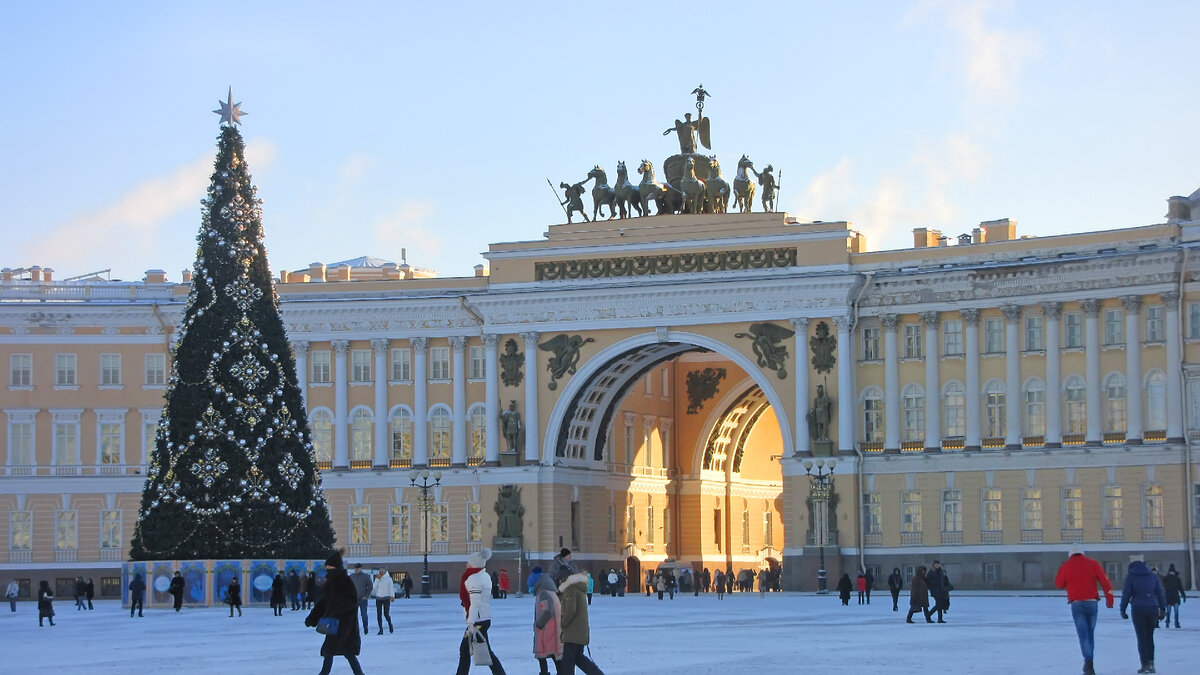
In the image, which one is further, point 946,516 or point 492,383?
point 492,383

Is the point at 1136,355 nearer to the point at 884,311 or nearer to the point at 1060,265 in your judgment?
the point at 1060,265

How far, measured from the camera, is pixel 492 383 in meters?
78.1

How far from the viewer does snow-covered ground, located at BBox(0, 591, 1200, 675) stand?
28.7 meters

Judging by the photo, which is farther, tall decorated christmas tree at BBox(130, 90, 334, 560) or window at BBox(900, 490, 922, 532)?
window at BBox(900, 490, 922, 532)

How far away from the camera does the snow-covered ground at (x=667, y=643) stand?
28672 millimetres

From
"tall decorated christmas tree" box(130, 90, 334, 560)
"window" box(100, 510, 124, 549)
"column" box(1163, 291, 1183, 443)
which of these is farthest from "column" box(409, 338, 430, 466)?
"column" box(1163, 291, 1183, 443)

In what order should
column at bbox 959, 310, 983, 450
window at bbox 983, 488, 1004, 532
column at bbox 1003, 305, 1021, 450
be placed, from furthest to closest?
column at bbox 959, 310, 983, 450 → window at bbox 983, 488, 1004, 532 → column at bbox 1003, 305, 1021, 450

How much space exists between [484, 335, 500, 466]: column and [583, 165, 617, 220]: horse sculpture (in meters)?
6.26

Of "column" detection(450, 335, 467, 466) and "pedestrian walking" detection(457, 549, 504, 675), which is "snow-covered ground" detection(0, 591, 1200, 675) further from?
"column" detection(450, 335, 467, 466)

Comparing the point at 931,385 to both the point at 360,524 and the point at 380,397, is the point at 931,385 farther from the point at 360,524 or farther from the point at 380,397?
the point at 360,524

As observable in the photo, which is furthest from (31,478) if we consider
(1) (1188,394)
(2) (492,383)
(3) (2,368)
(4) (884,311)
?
(1) (1188,394)

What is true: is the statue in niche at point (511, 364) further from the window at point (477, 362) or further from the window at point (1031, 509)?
the window at point (1031, 509)

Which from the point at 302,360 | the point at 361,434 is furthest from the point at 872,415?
the point at 302,360

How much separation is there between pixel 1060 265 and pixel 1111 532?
29.7 ft
